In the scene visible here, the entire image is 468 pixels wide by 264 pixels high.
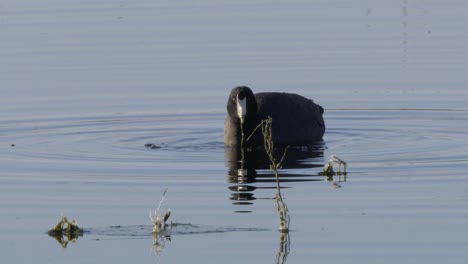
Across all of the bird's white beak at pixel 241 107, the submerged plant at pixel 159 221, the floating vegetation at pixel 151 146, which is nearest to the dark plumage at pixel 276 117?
the bird's white beak at pixel 241 107

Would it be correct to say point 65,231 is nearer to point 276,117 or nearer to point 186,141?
point 186,141

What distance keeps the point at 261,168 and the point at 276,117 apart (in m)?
2.16

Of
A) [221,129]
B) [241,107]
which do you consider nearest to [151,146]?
[241,107]

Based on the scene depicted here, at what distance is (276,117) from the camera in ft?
44.1

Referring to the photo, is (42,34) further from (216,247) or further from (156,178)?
(216,247)

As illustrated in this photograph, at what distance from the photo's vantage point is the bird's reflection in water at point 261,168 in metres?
10.0

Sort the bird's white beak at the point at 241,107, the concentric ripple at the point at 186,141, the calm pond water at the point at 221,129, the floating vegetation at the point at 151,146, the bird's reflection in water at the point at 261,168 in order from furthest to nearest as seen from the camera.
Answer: the bird's white beak at the point at 241,107
the floating vegetation at the point at 151,146
the concentric ripple at the point at 186,141
the bird's reflection in water at the point at 261,168
the calm pond water at the point at 221,129

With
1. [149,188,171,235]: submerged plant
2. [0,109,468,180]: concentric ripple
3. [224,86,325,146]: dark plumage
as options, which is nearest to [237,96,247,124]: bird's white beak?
[224,86,325,146]: dark plumage

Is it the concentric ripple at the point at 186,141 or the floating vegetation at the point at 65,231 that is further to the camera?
the concentric ripple at the point at 186,141

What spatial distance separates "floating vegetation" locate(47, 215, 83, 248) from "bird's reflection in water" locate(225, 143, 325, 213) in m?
1.17

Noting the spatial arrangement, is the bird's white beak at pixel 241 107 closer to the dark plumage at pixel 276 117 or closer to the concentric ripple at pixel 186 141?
the dark plumage at pixel 276 117

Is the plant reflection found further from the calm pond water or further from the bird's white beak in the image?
the bird's white beak

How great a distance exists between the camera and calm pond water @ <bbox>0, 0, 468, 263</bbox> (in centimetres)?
807

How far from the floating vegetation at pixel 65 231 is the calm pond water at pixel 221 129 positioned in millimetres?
64
